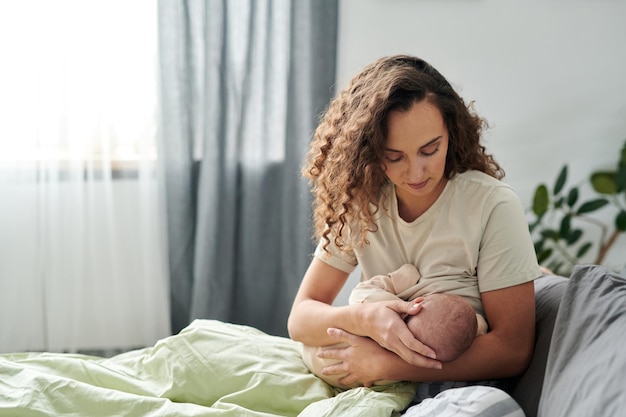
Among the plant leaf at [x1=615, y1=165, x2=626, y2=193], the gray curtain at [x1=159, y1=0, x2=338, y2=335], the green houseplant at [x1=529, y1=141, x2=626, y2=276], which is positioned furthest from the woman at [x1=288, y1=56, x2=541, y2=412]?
the plant leaf at [x1=615, y1=165, x2=626, y2=193]

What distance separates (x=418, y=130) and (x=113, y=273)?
1.84 m

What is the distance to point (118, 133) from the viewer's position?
2967 millimetres

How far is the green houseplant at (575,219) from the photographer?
3141mm

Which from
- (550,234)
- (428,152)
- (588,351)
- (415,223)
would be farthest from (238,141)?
(588,351)

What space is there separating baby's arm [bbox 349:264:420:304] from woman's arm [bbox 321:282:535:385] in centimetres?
12

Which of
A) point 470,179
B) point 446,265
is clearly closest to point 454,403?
point 446,265

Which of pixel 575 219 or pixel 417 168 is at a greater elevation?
pixel 417 168

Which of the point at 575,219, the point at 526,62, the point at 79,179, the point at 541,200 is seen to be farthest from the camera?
the point at 575,219

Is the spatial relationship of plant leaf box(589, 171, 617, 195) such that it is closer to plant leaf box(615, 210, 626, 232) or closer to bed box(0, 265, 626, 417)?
plant leaf box(615, 210, 626, 232)

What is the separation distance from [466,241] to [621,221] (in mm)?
1880

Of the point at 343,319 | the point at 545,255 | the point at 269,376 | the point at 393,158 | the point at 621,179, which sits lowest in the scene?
the point at 545,255

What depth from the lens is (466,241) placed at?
1596 millimetres

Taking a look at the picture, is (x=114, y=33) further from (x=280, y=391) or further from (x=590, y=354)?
(x=590, y=354)

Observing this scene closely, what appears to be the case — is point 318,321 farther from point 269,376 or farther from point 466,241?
point 466,241
